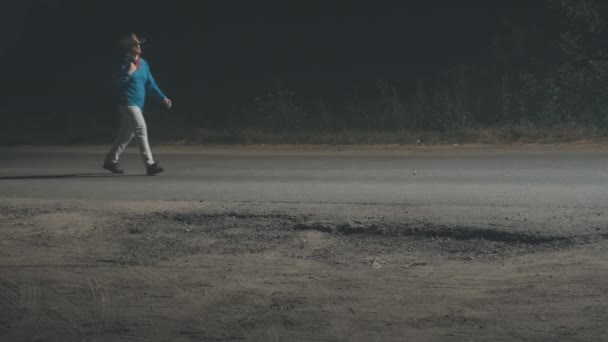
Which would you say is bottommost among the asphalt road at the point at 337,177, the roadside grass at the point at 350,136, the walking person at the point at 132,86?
the roadside grass at the point at 350,136

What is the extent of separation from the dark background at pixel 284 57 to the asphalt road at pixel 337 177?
17.6 feet

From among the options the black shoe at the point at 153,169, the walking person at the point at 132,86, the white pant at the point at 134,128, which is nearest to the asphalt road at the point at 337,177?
the black shoe at the point at 153,169

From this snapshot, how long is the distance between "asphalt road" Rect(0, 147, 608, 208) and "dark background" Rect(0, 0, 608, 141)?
536 cm

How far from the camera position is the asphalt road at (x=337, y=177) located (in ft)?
34.1

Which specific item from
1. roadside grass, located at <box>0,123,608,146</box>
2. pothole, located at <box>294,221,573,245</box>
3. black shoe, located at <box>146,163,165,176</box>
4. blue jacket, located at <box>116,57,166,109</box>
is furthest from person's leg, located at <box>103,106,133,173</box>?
roadside grass, located at <box>0,123,608,146</box>

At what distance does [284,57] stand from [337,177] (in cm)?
1527

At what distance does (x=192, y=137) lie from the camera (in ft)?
62.2

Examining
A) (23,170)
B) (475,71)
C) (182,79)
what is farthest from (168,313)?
(182,79)

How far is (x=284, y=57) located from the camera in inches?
1065

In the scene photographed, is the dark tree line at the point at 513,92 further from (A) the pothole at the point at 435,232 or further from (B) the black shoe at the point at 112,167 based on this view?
(A) the pothole at the point at 435,232

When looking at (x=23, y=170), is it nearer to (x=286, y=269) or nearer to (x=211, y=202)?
(x=211, y=202)

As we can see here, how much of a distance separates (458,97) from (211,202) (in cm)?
1221

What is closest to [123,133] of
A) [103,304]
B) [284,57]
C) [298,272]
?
[298,272]

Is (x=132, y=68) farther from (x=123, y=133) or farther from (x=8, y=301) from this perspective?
(x=8, y=301)
